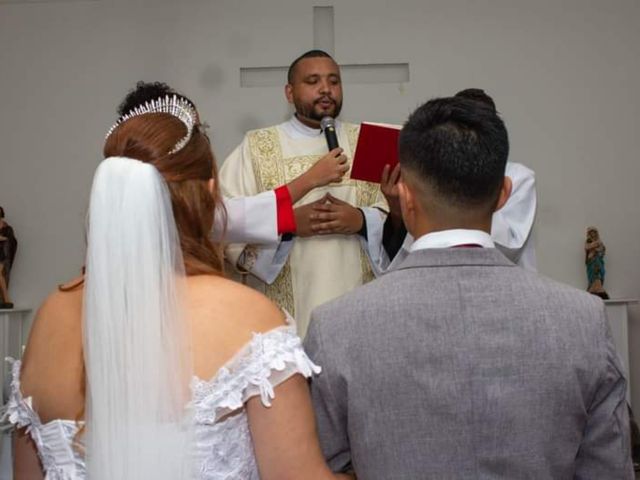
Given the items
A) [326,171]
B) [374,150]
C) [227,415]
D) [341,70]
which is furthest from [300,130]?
[227,415]

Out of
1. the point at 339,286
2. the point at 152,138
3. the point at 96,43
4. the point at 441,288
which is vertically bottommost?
the point at 339,286

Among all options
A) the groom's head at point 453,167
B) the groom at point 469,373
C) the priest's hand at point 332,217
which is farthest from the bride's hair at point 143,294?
the priest's hand at point 332,217

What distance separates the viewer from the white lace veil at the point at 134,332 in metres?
1.72

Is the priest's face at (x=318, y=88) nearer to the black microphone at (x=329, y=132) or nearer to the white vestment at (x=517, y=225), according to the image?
the black microphone at (x=329, y=132)

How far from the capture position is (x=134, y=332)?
1777 mm

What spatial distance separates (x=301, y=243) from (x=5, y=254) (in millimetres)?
2867

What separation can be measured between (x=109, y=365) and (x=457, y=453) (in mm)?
680

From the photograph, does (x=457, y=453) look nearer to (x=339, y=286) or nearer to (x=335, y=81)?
(x=339, y=286)

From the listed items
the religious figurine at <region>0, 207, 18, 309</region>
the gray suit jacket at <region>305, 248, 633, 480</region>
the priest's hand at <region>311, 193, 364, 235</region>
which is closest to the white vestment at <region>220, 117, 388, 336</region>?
the priest's hand at <region>311, 193, 364, 235</region>

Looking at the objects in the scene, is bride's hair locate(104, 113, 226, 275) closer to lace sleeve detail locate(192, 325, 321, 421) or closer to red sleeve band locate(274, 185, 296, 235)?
lace sleeve detail locate(192, 325, 321, 421)

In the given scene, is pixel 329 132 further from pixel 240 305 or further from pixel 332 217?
pixel 240 305

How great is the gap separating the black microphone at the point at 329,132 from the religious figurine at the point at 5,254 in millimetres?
2981

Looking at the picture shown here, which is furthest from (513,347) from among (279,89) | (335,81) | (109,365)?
(279,89)

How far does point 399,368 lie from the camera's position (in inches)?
65.3
